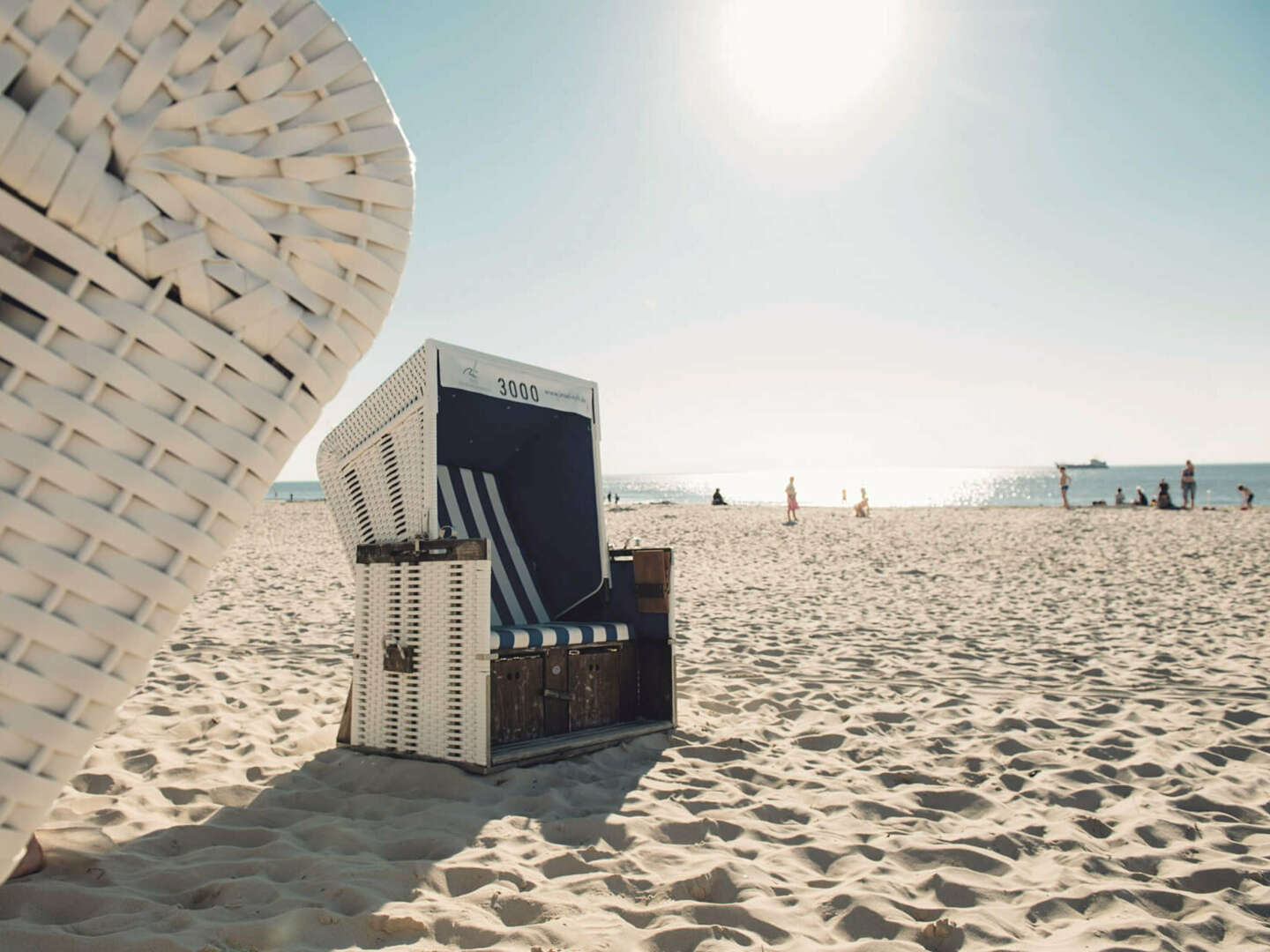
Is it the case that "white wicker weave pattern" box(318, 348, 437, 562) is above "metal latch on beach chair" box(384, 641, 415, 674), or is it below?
above

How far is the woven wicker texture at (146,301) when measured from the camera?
81 centimetres

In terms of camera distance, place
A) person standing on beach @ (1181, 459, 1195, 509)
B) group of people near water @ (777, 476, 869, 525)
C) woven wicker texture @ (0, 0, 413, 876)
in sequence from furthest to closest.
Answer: group of people near water @ (777, 476, 869, 525), person standing on beach @ (1181, 459, 1195, 509), woven wicker texture @ (0, 0, 413, 876)

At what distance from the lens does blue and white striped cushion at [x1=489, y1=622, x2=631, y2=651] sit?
11.9ft

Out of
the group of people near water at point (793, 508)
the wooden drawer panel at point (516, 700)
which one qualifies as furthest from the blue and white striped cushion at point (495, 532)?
the group of people near water at point (793, 508)

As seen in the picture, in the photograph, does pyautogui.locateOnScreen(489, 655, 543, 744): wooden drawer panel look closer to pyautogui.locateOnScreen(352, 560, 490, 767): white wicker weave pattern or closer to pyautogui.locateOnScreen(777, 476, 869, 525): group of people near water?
pyautogui.locateOnScreen(352, 560, 490, 767): white wicker weave pattern

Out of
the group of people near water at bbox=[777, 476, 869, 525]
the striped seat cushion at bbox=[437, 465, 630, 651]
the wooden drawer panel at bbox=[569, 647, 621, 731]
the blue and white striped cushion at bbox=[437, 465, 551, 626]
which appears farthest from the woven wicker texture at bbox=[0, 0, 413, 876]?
the group of people near water at bbox=[777, 476, 869, 525]

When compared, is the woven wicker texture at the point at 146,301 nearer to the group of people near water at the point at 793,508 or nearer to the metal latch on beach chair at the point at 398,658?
the metal latch on beach chair at the point at 398,658

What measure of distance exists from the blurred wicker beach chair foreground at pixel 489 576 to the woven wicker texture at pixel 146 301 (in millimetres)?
2431

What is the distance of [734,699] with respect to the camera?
15.8ft

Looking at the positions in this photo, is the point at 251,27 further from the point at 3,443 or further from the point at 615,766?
the point at 615,766

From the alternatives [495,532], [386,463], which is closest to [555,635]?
[386,463]

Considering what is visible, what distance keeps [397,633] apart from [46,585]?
2.89 meters

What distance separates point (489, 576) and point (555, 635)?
2.17 feet

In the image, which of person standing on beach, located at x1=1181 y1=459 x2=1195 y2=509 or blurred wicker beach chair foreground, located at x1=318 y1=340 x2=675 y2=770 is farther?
person standing on beach, located at x1=1181 y1=459 x2=1195 y2=509
